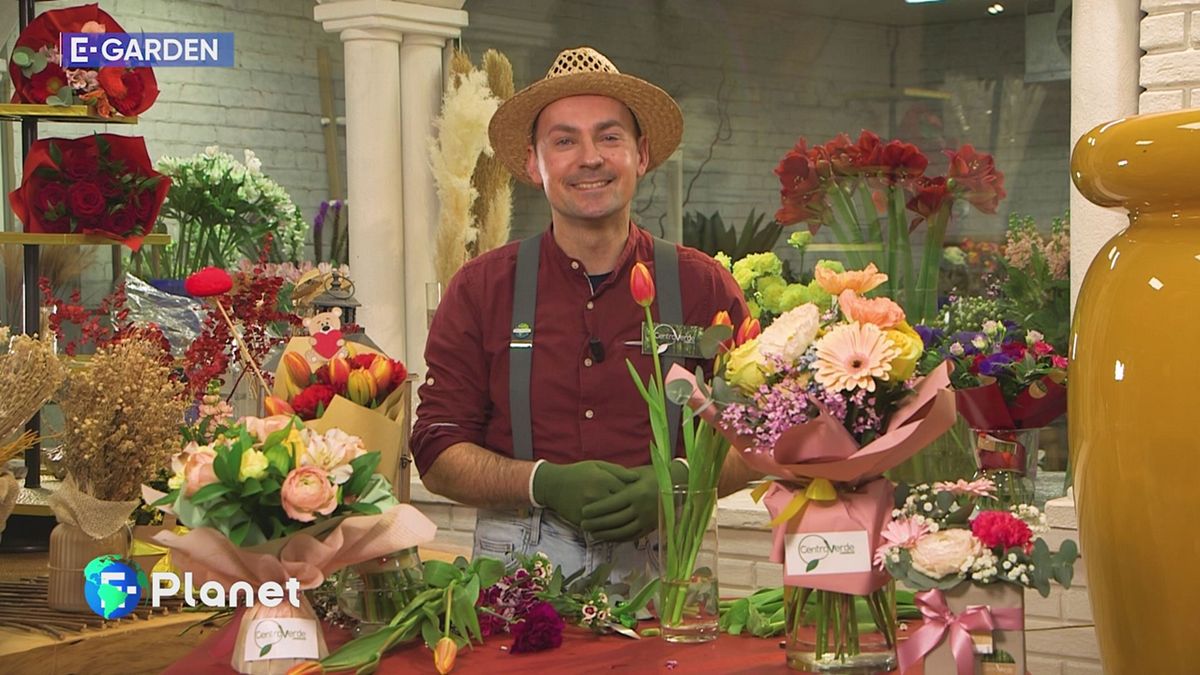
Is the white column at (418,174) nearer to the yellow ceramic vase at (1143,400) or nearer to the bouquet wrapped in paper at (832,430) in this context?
the bouquet wrapped in paper at (832,430)

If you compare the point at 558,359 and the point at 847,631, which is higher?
the point at 558,359

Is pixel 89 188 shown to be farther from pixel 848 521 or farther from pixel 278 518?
pixel 848 521

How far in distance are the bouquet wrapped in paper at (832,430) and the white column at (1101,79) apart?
2.21 meters

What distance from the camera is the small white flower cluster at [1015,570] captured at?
1399 millimetres

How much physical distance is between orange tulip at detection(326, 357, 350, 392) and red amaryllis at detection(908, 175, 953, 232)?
2.18 meters

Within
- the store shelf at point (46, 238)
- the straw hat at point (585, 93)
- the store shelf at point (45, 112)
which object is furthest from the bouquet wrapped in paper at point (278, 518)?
the store shelf at point (45, 112)

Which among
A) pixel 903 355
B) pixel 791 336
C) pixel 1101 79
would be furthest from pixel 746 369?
pixel 1101 79

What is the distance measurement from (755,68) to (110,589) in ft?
12.3

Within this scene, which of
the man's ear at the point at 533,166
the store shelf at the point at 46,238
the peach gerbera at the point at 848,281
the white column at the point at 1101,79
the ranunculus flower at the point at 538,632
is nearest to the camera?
the peach gerbera at the point at 848,281

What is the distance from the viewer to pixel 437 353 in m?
2.75

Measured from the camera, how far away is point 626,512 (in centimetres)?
225

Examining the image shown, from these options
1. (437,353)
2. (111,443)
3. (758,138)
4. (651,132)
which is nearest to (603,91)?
(651,132)

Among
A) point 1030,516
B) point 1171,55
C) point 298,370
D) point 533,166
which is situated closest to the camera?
point 1030,516

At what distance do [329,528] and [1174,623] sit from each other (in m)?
0.89
